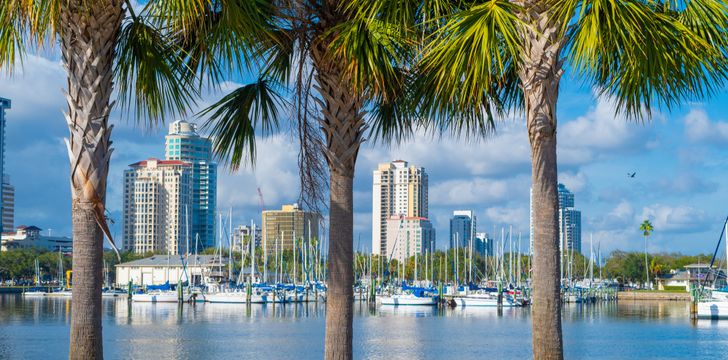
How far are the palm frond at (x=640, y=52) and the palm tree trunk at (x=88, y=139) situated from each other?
5.62 metres

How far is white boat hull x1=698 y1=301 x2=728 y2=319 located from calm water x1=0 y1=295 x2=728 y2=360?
101 centimetres

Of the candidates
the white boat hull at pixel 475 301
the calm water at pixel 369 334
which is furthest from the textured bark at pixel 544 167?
the white boat hull at pixel 475 301

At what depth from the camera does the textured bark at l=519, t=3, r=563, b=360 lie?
11.3m

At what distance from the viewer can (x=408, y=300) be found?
390ft

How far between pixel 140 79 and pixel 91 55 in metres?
1.57

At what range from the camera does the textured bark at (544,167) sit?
1127cm

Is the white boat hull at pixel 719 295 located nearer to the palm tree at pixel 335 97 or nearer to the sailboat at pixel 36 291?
the palm tree at pixel 335 97

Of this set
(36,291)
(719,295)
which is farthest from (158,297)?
(719,295)

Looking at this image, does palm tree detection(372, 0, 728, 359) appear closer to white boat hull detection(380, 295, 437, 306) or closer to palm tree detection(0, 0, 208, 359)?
palm tree detection(0, 0, 208, 359)

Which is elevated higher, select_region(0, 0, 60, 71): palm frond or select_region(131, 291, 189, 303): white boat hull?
select_region(0, 0, 60, 71): palm frond

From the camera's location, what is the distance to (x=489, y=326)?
85.5m

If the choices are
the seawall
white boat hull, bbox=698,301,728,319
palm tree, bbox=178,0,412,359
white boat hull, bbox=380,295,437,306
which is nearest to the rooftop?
white boat hull, bbox=380,295,437,306

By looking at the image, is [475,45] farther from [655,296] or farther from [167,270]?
[167,270]

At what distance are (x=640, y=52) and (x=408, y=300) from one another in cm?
10891
